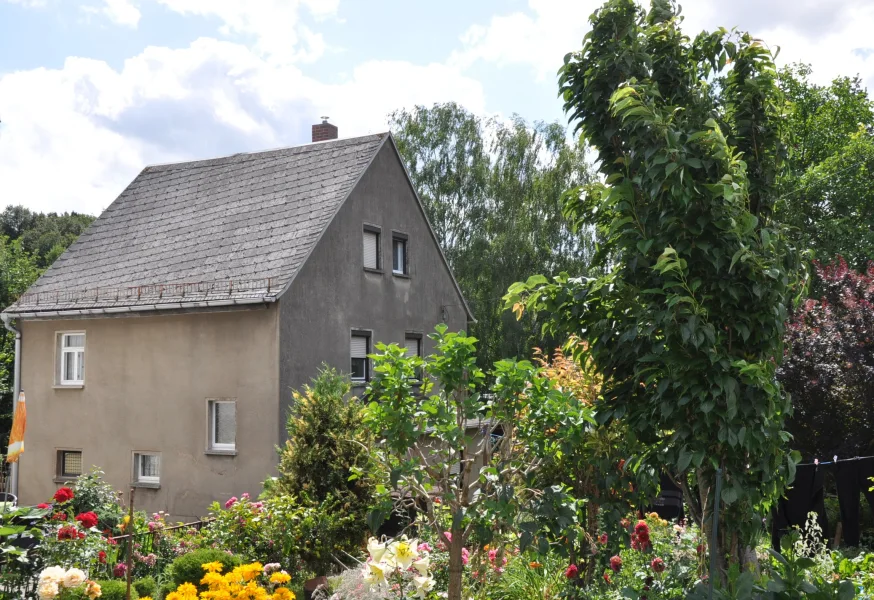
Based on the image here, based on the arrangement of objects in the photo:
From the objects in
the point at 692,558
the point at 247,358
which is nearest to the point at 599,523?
the point at 692,558

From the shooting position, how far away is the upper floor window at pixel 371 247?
58.5 feet

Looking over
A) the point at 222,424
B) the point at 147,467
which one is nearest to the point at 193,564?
the point at 222,424

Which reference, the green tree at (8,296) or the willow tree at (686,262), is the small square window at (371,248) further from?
the green tree at (8,296)

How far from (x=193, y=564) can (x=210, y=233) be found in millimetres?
10692

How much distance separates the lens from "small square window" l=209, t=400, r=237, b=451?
15305 mm

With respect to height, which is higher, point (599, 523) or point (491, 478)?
point (491, 478)

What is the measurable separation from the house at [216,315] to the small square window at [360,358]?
4 cm

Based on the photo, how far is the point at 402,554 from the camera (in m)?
6.25

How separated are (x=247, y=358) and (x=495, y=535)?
931cm

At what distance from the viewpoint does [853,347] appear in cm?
1253

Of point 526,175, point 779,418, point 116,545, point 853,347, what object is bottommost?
point 116,545

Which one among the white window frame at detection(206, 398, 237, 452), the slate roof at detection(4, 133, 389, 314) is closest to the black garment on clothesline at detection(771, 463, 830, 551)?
the slate roof at detection(4, 133, 389, 314)

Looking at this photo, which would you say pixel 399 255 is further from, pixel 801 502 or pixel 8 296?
pixel 8 296

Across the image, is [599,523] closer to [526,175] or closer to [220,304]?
[220,304]
